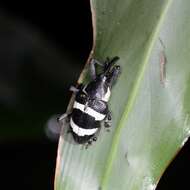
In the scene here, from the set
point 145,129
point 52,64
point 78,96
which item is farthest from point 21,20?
point 145,129

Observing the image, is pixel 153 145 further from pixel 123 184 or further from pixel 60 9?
pixel 60 9

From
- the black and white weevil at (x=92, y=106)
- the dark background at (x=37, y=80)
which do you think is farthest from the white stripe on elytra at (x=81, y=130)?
the dark background at (x=37, y=80)

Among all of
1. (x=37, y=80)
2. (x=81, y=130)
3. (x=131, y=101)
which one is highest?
(x=131, y=101)

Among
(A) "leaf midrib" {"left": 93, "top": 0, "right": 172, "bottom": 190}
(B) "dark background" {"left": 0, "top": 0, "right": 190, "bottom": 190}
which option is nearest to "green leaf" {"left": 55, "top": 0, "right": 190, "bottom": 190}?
(A) "leaf midrib" {"left": 93, "top": 0, "right": 172, "bottom": 190}

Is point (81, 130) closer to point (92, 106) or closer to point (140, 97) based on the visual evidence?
point (92, 106)

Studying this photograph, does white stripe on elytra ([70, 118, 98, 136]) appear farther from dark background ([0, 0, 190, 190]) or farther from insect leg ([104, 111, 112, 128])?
dark background ([0, 0, 190, 190])

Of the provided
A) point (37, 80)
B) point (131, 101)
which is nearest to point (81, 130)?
point (131, 101)

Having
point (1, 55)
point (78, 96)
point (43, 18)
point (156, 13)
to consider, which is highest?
point (156, 13)

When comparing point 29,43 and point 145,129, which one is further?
point 29,43
